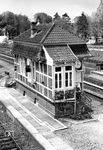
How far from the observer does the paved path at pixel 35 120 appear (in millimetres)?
11977

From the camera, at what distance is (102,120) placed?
586 inches

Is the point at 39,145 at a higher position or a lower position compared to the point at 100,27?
lower

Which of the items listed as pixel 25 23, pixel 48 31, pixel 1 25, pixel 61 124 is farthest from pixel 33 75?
pixel 25 23

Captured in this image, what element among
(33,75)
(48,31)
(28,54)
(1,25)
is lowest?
(33,75)

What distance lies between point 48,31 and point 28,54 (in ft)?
6.57

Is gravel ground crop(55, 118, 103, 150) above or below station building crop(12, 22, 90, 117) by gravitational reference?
below

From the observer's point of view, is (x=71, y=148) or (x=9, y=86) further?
(x=9, y=86)

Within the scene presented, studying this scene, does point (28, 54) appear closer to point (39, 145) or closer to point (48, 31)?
point (48, 31)

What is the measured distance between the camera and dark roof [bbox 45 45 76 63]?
14.7 m

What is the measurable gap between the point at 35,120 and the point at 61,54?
13.3ft

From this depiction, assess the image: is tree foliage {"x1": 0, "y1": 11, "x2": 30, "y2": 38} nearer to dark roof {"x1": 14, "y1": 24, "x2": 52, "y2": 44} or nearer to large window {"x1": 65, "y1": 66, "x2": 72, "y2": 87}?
dark roof {"x1": 14, "y1": 24, "x2": 52, "y2": 44}

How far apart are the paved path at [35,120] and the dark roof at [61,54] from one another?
11.3 ft

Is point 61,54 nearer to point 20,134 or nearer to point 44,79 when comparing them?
point 44,79

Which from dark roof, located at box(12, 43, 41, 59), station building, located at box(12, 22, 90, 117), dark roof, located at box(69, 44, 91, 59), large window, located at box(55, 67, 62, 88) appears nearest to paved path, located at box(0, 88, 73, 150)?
station building, located at box(12, 22, 90, 117)
